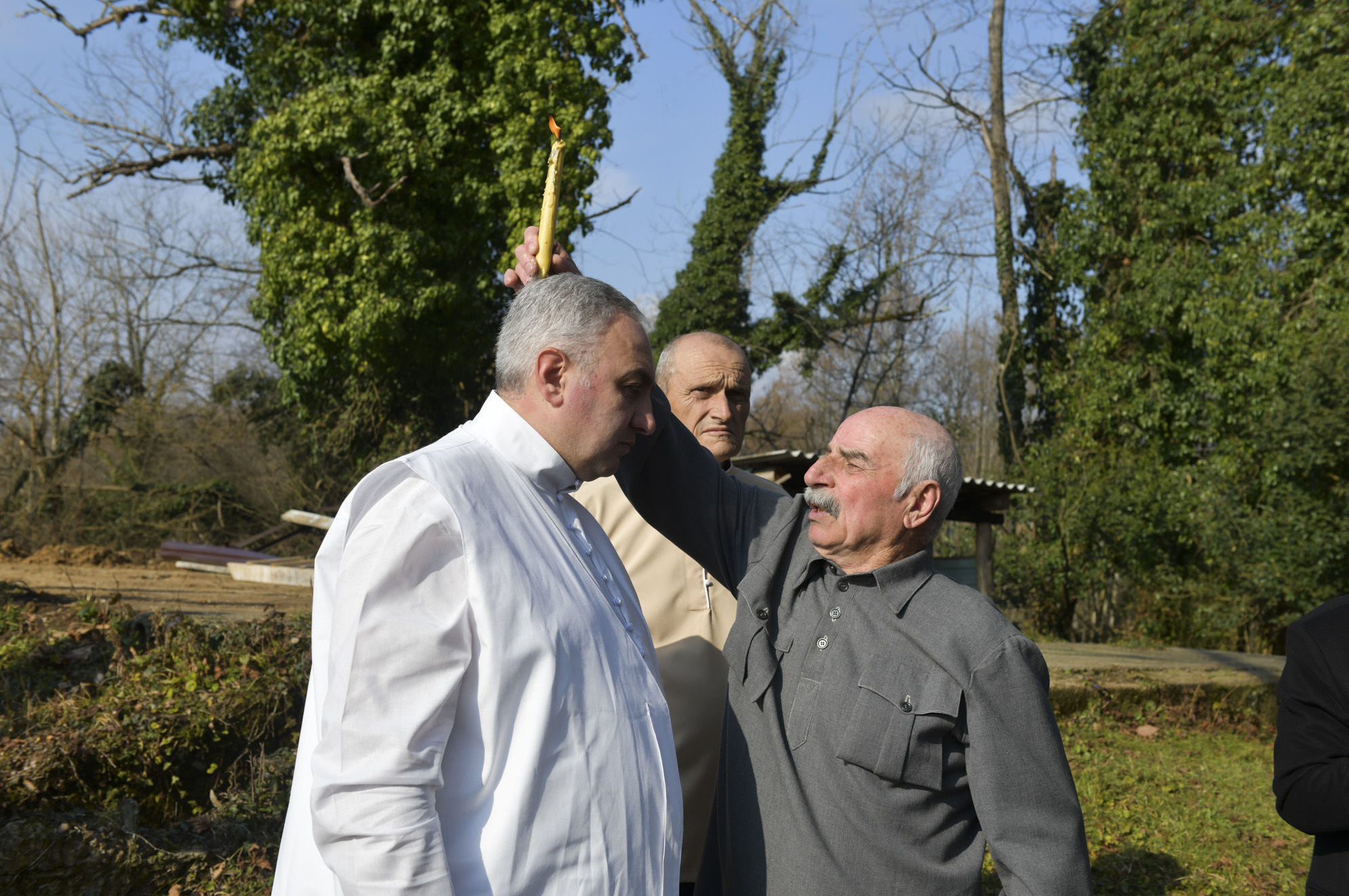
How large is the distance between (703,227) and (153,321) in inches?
445

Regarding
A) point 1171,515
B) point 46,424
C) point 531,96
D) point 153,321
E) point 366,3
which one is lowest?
point 1171,515

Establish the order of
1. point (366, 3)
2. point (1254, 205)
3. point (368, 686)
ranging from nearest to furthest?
point (368, 686) < point (366, 3) < point (1254, 205)

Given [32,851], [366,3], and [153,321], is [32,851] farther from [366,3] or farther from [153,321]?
[153,321]

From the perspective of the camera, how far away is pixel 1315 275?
1353 cm

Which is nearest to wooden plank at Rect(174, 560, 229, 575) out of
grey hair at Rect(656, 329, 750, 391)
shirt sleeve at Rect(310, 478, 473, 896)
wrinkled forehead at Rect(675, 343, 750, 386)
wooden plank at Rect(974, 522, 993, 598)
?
wooden plank at Rect(974, 522, 993, 598)

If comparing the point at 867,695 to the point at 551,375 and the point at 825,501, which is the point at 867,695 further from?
the point at 551,375

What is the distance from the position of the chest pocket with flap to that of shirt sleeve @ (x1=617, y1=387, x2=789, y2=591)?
59 centimetres

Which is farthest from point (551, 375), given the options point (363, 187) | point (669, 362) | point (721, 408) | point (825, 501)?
point (363, 187)

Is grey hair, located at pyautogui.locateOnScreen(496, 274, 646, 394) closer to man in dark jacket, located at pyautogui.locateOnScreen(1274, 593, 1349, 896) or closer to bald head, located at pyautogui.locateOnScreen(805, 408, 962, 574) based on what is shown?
bald head, located at pyautogui.locateOnScreen(805, 408, 962, 574)

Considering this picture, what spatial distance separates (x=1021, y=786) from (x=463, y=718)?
3.52ft

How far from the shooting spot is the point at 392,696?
1.33 meters

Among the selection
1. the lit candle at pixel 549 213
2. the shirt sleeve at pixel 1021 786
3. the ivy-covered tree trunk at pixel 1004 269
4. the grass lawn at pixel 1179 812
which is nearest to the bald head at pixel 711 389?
the lit candle at pixel 549 213

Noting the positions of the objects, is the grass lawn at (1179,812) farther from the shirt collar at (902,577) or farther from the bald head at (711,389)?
the shirt collar at (902,577)

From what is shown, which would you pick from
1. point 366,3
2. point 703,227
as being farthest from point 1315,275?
point 366,3
